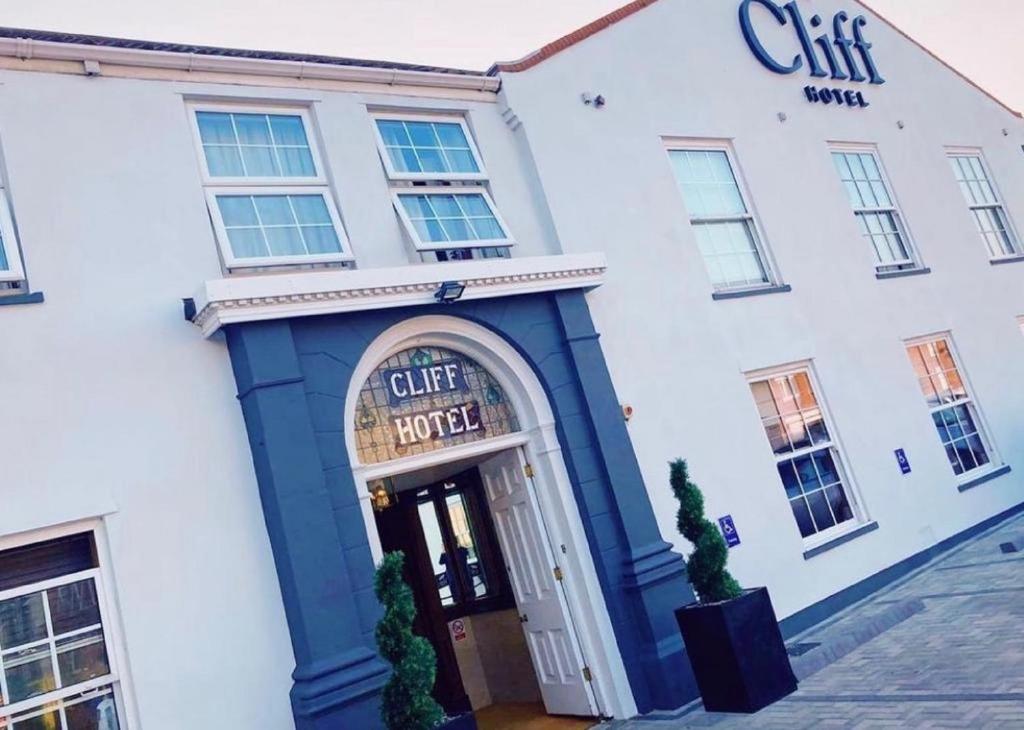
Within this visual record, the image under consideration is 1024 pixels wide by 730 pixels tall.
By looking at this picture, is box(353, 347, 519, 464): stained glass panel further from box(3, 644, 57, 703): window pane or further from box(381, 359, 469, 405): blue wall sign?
box(3, 644, 57, 703): window pane

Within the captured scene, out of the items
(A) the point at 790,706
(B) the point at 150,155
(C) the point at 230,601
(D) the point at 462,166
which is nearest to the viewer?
(C) the point at 230,601

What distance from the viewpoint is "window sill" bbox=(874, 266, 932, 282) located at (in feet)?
36.6

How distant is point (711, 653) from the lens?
6168 millimetres

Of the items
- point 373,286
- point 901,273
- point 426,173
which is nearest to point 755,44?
point 901,273

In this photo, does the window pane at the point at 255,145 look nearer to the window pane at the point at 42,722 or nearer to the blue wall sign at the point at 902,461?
the window pane at the point at 42,722

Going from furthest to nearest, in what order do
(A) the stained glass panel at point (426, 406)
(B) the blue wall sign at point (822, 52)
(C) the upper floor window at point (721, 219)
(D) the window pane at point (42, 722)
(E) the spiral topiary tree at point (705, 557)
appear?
(B) the blue wall sign at point (822, 52)
(C) the upper floor window at point (721, 219)
(A) the stained glass panel at point (426, 406)
(E) the spiral topiary tree at point (705, 557)
(D) the window pane at point (42, 722)

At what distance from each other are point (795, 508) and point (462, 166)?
543 centimetres

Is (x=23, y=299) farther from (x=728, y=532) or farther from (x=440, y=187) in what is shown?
(x=728, y=532)

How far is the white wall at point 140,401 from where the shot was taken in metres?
5.38

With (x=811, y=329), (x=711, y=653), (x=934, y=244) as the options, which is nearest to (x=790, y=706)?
(x=711, y=653)

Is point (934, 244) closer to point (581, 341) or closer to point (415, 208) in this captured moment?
point (581, 341)

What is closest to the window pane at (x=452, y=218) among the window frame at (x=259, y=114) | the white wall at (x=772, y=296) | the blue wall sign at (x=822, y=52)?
the white wall at (x=772, y=296)

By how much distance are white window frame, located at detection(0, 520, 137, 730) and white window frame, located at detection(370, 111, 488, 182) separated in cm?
423

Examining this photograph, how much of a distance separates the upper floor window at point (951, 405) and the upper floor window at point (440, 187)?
6.78m
